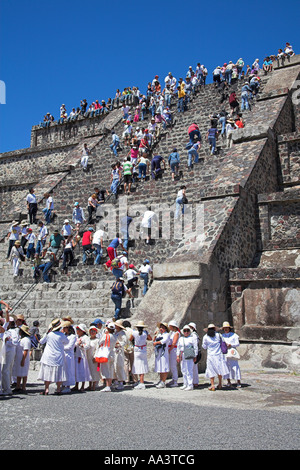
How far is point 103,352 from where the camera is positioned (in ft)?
25.5

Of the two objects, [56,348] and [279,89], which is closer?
[56,348]

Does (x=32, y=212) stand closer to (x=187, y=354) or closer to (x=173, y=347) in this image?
(x=173, y=347)

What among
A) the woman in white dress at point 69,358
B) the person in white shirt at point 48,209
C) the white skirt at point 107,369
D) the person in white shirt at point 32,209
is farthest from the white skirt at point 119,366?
the person in white shirt at point 32,209

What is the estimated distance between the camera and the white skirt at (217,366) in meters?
7.54

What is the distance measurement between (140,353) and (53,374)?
150 cm

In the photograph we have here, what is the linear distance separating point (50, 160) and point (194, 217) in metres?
16.9

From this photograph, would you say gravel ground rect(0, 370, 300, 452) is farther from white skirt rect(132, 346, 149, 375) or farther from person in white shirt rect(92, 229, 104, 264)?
person in white shirt rect(92, 229, 104, 264)

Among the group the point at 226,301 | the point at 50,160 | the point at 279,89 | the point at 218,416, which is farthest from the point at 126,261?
the point at 50,160

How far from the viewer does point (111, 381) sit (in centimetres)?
792

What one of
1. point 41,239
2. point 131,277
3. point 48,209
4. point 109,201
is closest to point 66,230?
point 41,239

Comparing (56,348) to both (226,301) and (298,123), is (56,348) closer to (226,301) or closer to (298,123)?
(226,301)

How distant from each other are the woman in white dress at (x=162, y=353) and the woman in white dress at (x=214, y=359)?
26.7 inches

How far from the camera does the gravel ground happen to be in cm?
427

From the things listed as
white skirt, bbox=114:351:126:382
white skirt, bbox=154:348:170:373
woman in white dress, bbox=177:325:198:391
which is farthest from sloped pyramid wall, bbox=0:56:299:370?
white skirt, bbox=114:351:126:382
